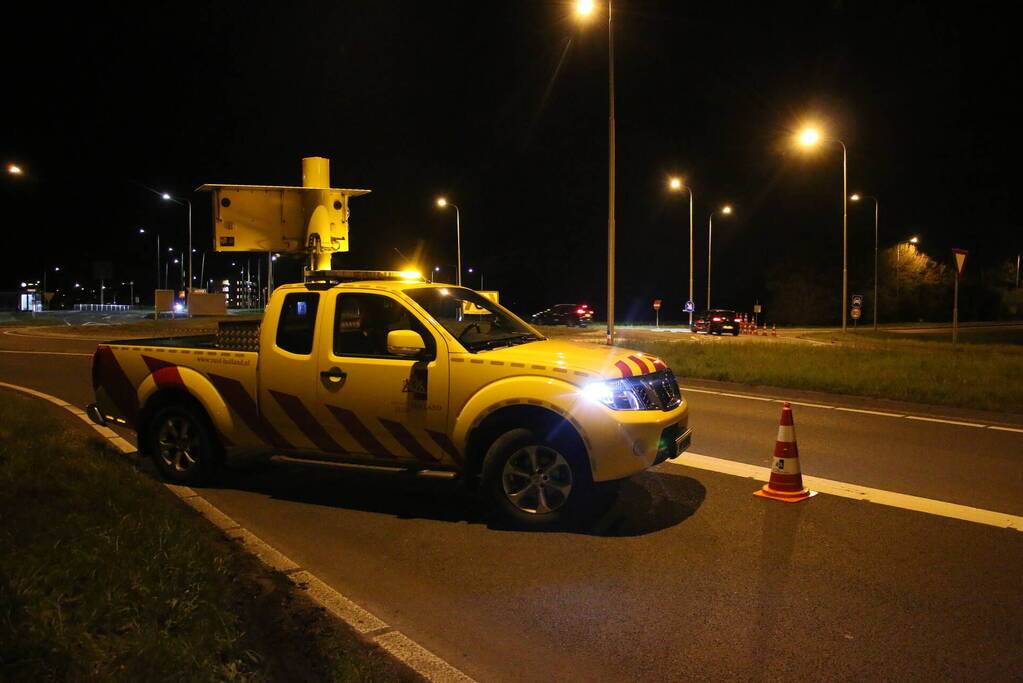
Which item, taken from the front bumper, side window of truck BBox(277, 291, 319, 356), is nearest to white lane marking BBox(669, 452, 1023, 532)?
the front bumper

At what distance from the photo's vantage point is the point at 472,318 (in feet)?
23.4

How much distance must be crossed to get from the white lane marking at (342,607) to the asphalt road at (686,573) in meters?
0.11

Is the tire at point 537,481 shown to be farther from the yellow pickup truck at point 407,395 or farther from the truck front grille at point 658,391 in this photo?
the truck front grille at point 658,391

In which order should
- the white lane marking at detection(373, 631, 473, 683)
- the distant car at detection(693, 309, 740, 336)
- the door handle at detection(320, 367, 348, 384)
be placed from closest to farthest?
the white lane marking at detection(373, 631, 473, 683) < the door handle at detection(320, 367, 348, 384) < the distant car at detection(693, 309, 740, 336)

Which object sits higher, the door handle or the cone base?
the door handle

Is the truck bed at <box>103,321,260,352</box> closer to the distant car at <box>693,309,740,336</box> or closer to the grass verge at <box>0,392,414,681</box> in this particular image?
the grass verge at <box>0,392,414,681</box>

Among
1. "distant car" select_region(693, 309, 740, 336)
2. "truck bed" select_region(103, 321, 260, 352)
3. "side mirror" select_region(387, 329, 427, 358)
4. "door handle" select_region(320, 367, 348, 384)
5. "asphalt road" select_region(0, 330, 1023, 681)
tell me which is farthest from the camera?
"distant car" select_region(693, 309, 740, 336)

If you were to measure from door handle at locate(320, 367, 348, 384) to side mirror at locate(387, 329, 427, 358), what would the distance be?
0.68m

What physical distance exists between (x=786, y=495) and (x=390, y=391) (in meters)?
3.43

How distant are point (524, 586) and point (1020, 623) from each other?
2702mm

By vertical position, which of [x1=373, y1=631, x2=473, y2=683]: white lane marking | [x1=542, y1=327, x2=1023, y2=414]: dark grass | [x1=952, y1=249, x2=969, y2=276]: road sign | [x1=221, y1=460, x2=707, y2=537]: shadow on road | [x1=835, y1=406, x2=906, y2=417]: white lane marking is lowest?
[x1=373, y1=631, x2=473, y2=683]: white lane marking

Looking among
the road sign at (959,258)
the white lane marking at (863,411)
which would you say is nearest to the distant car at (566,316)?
the road sign at (959,258)

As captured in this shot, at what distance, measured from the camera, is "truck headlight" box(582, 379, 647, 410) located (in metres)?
5.67

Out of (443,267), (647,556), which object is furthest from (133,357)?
(443,267)
